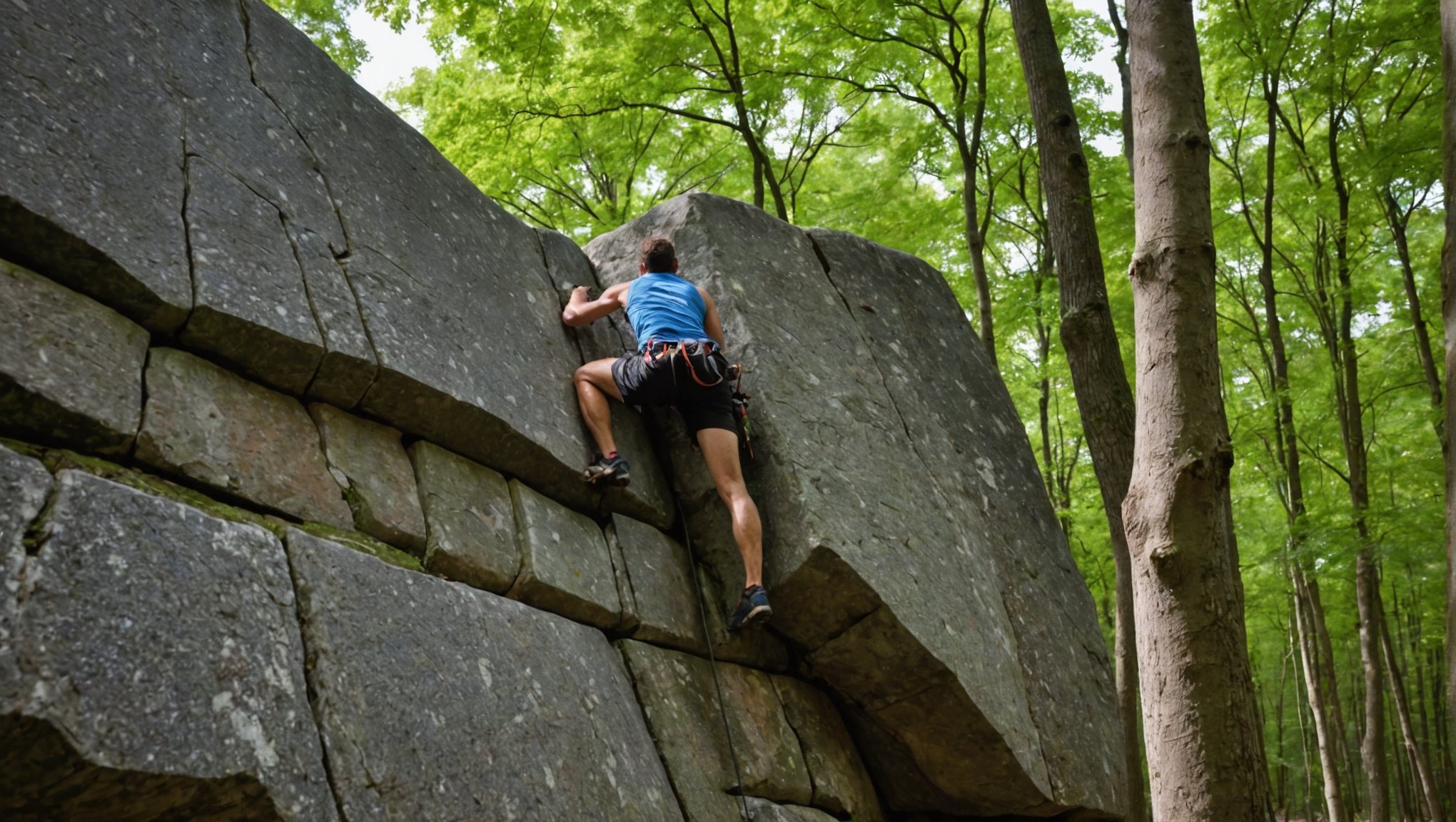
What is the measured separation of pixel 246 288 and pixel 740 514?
306cm

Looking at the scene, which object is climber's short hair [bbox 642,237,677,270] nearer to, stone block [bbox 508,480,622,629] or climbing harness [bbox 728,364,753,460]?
climbing harness [bbox 728,364,753,460]

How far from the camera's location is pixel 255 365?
15.0 feet

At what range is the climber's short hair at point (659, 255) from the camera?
6.77 meters

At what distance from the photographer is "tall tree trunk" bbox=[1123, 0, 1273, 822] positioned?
477 cm

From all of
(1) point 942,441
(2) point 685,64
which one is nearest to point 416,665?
(1) point 942,441

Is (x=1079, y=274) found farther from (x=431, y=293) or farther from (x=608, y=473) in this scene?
(x=431, y=293)

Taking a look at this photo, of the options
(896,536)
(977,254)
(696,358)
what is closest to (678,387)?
(696,358)

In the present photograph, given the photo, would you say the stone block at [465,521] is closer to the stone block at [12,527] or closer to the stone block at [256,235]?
the stone block at [256,235]

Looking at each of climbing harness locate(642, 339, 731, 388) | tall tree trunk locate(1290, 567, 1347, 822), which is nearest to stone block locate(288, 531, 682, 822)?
climbing harness locate(642, 339, 731, 388)

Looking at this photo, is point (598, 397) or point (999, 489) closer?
point (598, 397)

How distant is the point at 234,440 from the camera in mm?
4324

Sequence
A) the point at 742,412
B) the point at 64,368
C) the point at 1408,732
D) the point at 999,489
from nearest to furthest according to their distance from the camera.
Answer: the point at 64,368 < the point at 742,412 < the point at 999,489 < the point at 1408,732

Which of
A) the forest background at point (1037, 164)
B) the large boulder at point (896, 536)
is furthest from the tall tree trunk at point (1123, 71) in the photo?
the large boulder at point (896, 536)

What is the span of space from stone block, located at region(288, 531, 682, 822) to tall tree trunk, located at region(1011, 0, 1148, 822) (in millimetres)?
4296
